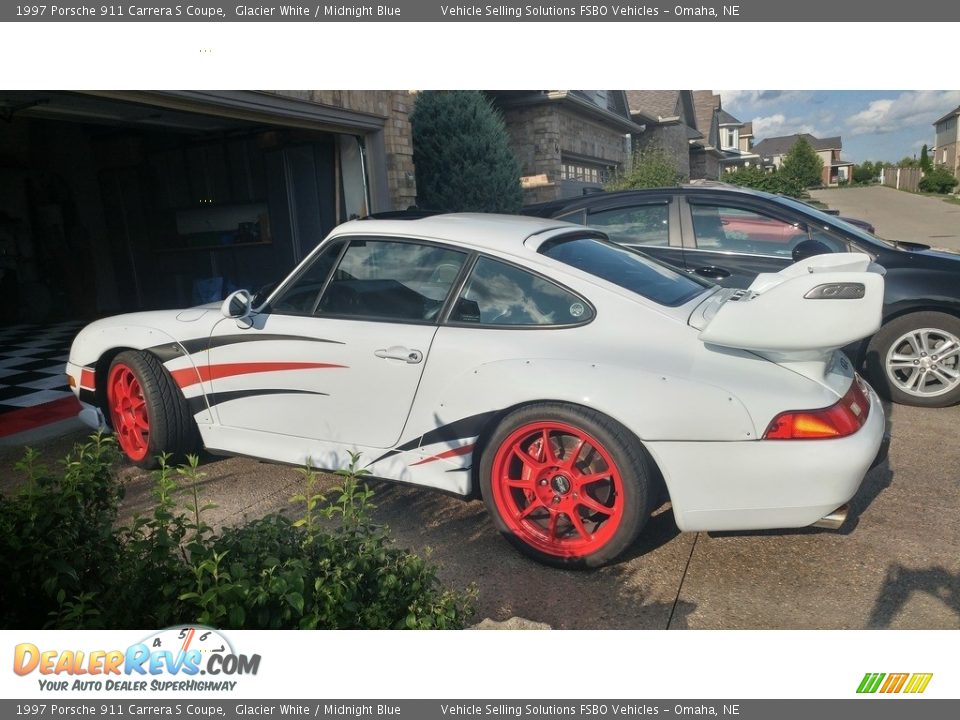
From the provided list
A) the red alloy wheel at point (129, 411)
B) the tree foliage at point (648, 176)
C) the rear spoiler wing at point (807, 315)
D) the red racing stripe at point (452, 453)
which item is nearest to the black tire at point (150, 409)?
the red alloy wheel at point (129, 411)

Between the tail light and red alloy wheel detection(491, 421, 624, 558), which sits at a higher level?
the tail light

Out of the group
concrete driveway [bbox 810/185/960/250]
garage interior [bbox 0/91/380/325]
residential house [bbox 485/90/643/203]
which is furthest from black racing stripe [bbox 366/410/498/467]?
concrete driveway [bbox 810/185/960/250]

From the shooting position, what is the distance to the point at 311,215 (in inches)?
361

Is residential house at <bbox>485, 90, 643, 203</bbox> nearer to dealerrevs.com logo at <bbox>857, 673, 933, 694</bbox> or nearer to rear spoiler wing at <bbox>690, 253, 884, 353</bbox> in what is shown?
rear spoiler wing at <bbox>690, 253, 884, 353</bbox>

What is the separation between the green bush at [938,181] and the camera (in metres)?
40.8

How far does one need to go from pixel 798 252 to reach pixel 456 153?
6027mm

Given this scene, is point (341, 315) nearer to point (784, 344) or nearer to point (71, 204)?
point (784, 344)

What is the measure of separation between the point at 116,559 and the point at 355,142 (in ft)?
23.0

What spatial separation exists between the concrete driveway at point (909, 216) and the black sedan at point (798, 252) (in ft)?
41.8

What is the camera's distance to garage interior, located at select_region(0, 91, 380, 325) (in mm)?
8727

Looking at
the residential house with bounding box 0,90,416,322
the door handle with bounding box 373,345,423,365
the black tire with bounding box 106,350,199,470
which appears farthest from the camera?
the residential house with bounding box 0,90,416,322

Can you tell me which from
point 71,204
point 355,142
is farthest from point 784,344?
point 71,204

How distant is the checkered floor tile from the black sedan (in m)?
4.63

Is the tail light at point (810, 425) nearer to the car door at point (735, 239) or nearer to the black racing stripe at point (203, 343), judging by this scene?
the black racing stripe at point (203, 343)
